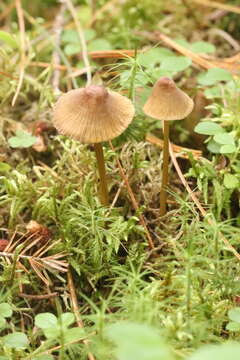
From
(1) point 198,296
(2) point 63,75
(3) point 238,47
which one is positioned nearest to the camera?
(1) point 198,296

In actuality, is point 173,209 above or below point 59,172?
below

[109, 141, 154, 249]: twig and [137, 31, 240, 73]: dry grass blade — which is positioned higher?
[137, 31, 240, 73]: dry grass blade

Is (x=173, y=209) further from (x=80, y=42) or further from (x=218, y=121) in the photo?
(x=80, y=42)

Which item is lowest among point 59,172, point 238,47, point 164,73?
point 59,172

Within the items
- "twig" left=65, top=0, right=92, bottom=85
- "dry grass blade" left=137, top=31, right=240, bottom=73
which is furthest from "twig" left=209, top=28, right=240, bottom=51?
"twig" left=65, top=0, right=92, bottom=85

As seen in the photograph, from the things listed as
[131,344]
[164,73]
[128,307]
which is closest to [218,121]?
[164,73]

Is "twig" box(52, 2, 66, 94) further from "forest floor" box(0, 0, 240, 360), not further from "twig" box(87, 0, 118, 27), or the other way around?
"twig" box(87, 0, 118, 27)

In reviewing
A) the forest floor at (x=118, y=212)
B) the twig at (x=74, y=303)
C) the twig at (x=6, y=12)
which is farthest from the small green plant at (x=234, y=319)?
the twig at (x=6, y=12)

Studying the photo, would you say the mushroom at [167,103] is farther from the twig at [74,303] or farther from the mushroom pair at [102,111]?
the twig at [74,303]
